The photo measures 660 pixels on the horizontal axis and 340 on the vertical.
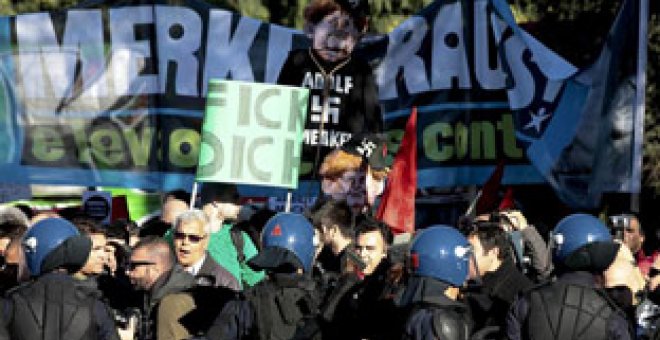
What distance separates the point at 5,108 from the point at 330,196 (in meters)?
4.40

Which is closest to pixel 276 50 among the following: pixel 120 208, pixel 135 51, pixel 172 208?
pixel 135 51

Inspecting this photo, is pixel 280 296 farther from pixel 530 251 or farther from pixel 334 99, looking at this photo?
pixel 334 99

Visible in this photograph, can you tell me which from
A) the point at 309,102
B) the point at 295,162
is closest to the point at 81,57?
the point at 309,102

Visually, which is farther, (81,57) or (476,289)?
(81,57)

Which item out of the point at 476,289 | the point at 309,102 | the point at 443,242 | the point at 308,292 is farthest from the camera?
the point at 309,102

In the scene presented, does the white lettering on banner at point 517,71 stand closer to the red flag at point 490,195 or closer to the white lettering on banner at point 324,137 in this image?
the red flag at point 490,195

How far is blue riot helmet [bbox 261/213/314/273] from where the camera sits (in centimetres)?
1120

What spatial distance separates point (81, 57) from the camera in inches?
708

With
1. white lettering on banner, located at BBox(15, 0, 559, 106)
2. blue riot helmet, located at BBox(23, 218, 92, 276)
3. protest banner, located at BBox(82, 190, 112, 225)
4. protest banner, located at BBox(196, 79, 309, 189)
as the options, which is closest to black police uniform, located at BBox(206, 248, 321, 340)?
blue riot helmet, located at BBox(23, 218, 92, 276)

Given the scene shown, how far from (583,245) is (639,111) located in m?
4.93

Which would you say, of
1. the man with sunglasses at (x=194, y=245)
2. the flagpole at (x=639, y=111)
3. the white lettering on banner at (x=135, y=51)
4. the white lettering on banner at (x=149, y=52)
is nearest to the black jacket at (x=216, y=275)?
the man with sunglasses at (x=194, y=245)

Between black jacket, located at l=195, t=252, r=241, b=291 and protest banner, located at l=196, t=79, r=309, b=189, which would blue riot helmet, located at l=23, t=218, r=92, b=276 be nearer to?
black jacket, located at l=195, t=252, r=241, b=291

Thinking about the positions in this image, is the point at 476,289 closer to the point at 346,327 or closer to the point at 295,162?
the point at 346,327

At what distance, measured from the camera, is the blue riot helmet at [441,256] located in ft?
32.9
